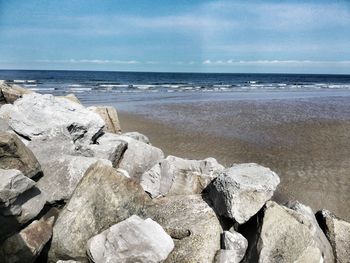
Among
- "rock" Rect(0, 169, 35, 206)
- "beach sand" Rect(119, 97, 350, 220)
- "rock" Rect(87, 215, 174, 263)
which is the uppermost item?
"rock" Rect(0, 169, 35, 206)

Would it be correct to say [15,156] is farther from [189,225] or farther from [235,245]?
[235,245]

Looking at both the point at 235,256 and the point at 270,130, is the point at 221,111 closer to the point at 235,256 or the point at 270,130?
the point at 270,130

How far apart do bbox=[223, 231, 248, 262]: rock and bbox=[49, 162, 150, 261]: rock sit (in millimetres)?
1542

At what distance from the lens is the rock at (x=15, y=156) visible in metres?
6.18

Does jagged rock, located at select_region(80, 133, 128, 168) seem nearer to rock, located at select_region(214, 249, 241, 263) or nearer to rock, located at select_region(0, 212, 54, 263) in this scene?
rock, located at select_region(0, 212, 54, 263)

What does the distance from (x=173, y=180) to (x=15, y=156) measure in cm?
295

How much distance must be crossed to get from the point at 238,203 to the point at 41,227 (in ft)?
10.0

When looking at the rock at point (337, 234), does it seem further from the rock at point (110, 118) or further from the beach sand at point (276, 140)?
the rock at point (110, 118)

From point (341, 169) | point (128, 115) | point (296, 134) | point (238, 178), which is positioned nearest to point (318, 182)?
point (341, 169)

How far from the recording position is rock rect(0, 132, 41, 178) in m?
6.18

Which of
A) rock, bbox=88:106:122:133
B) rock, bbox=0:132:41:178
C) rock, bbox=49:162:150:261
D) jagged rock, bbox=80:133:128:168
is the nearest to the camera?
rock, bbox=49:162:150:261

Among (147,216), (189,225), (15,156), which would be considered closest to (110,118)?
(15,156)

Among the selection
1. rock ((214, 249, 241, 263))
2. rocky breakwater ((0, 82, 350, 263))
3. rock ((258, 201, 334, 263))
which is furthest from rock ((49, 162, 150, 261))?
rock ((258, 201, 334, 263))

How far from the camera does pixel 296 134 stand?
16.7m
